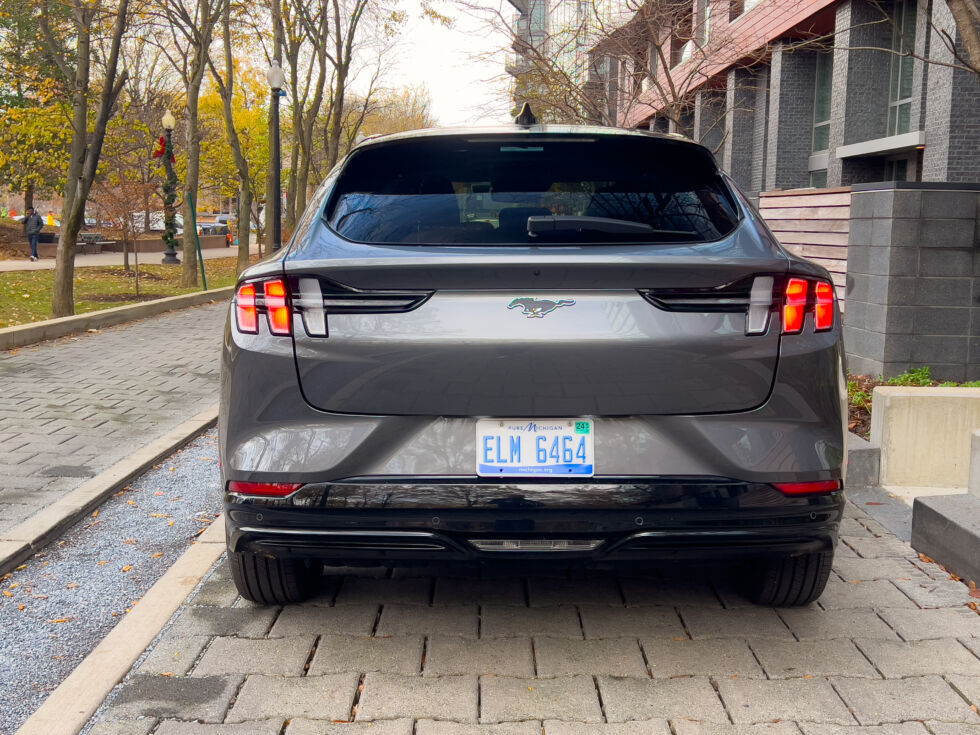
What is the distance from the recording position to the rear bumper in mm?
3164

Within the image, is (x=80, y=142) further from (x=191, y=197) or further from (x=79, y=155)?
(x=191, y=197)

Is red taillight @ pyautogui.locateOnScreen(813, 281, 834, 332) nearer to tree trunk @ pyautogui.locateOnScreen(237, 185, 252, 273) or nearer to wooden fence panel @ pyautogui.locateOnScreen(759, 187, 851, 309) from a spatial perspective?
wooden fence panel @ pyautogui.locateOnScreen(759, 187, 851, 309)

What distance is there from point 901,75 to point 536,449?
19.0 metres

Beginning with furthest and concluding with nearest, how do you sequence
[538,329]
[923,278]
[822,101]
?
[822,101] → [923,278] → [538,329]

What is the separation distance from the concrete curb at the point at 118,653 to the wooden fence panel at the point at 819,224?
18.4 feet

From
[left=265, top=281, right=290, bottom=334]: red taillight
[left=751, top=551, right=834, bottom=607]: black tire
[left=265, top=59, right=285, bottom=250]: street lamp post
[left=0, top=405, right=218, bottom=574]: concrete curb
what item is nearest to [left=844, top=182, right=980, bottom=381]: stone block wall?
[left=751, top=551, right=834, bottom=607]: black tire

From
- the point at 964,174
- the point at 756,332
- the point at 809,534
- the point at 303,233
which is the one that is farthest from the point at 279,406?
the point at 964,174

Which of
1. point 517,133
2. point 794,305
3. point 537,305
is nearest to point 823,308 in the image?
point 794,305

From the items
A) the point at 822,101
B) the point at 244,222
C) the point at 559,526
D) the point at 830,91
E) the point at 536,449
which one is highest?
the point at 830,91

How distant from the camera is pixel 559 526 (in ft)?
10.5

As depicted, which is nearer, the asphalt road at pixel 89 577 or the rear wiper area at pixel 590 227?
the rear wiper area at pixel 590 227

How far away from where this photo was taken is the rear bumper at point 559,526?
316cm

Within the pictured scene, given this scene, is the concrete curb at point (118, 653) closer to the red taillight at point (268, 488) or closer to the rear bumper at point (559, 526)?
the rear bumper at point (559, 526)

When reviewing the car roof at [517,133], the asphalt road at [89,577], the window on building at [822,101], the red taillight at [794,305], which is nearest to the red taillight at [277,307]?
the car roof at [517,133]
